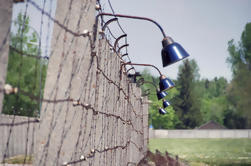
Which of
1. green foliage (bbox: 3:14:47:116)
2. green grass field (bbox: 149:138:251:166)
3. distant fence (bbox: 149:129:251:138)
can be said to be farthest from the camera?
distant fence (bbox: 149:129:251:138)

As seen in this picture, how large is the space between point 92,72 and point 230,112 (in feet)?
217

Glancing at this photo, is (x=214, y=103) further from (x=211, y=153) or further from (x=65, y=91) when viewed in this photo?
(x=65, y=91)

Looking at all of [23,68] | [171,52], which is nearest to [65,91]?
[171,52]

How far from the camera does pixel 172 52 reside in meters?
2.83

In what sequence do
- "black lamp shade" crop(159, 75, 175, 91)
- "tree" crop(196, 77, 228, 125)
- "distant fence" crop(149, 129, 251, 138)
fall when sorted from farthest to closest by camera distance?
"tree" crop(196, 77, 228, 125), "distant fence" crop(149, 129, 251, 138), "black lamp shade" crop(159, 75, 175, 91)

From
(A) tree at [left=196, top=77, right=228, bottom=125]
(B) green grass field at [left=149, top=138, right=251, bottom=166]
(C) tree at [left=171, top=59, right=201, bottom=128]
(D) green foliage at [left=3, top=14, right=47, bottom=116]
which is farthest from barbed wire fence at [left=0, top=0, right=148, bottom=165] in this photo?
(A) tree at [left=196, top=77, right=228, bottom=125]

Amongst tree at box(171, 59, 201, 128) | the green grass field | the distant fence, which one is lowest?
the green grass field

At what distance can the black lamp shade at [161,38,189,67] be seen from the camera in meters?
2.82

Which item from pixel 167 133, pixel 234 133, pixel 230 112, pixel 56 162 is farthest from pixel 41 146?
pixel 230 112

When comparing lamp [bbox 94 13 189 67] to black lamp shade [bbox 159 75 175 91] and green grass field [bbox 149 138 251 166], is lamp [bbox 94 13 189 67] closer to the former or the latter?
black lamp shade [bbox 159 75 175 91]

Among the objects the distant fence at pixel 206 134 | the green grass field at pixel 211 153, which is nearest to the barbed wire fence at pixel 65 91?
the green grass field at pixel 211 153

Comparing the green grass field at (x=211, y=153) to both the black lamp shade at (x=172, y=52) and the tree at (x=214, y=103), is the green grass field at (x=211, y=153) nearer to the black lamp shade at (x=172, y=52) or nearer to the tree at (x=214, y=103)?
the black lamp shade at (x=172, y=52)

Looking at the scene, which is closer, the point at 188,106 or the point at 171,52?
the point at 171,52

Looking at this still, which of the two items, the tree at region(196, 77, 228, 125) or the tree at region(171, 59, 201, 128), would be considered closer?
the tree at region(171, 59, 201, 128)
